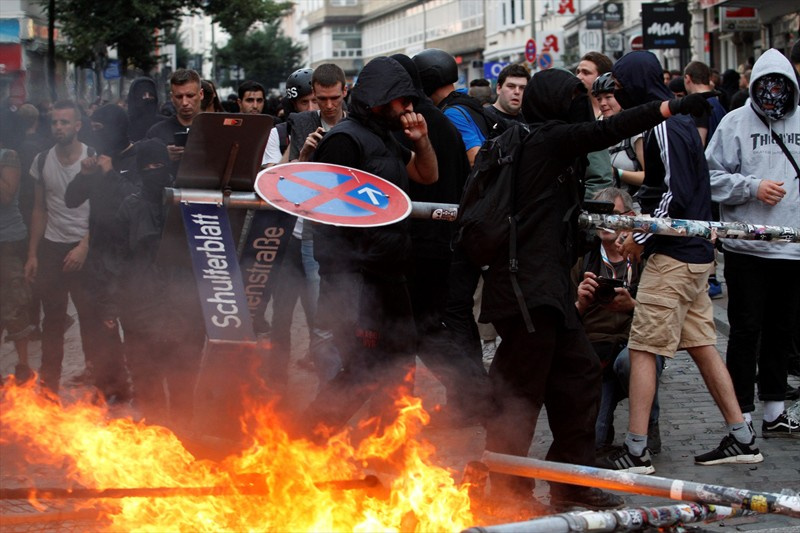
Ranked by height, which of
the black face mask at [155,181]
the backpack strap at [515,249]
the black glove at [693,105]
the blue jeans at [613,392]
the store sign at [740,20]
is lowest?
the blue jeans at [613,392]

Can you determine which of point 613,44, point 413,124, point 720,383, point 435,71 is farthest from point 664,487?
point 613,44

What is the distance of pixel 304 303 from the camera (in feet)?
27.5

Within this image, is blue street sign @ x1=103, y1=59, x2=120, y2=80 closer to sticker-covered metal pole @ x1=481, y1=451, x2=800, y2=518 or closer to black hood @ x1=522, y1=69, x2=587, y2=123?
black hood @ x1=522, y1=69, x2=587, y2=123

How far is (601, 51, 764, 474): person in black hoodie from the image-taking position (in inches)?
222

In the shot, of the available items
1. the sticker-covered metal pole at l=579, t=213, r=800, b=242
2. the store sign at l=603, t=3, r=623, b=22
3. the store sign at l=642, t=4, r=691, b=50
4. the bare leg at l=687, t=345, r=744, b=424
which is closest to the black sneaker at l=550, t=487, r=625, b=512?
the bare leg at l=687, t=345, r=744, b=424

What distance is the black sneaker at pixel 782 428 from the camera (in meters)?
6.30

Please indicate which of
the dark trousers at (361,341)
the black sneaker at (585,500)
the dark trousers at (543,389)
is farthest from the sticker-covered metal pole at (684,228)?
the black sneaker at (585,500)

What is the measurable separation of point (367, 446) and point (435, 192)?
1.89 meters

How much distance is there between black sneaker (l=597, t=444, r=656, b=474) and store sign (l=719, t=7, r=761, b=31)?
70.7 feet

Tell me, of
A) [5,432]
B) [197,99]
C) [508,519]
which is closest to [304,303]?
[197,99]

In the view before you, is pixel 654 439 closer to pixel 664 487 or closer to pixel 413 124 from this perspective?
pixel 413 124

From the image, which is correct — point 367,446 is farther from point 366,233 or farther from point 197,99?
point 197,99

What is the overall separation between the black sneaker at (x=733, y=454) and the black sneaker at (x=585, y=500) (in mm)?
936

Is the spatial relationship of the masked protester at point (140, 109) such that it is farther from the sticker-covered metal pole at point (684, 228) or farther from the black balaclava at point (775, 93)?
the black balaclava at point (775, 93)
